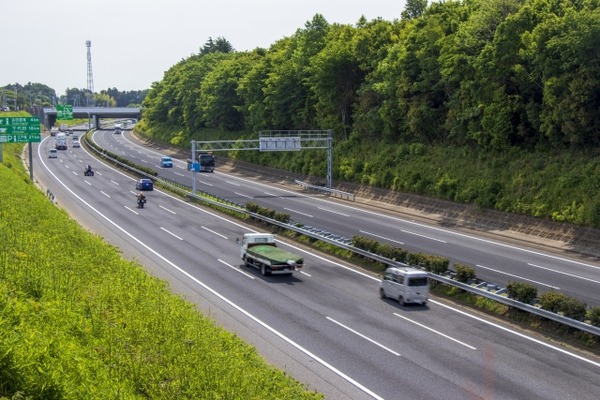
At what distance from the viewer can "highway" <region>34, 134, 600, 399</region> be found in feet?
73.6

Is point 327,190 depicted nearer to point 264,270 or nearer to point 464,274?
point 264,270

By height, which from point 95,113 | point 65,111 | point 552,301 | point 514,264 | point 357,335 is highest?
point 65,111

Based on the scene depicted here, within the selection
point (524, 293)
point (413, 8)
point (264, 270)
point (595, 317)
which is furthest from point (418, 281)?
point (413, 8)

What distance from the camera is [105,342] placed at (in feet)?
61.0

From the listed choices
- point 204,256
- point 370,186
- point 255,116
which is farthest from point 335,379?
point 255,116

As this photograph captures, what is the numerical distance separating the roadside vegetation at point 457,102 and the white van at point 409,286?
824 inches

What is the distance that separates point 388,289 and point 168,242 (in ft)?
70.1

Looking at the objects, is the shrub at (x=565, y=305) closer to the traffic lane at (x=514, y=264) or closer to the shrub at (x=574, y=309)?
the shrub at (x=574, y=309)

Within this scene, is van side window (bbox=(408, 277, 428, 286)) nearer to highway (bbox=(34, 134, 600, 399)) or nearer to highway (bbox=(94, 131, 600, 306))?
highway (bbox=(34, 134, 600, 399))

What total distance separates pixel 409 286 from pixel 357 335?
5.58 m

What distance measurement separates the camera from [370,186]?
245 ft

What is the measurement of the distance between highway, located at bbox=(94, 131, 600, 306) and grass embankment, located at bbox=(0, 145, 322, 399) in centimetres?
2116

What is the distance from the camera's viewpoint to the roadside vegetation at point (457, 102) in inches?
2076

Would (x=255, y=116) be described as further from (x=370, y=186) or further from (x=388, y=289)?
(x=388, y=289)
